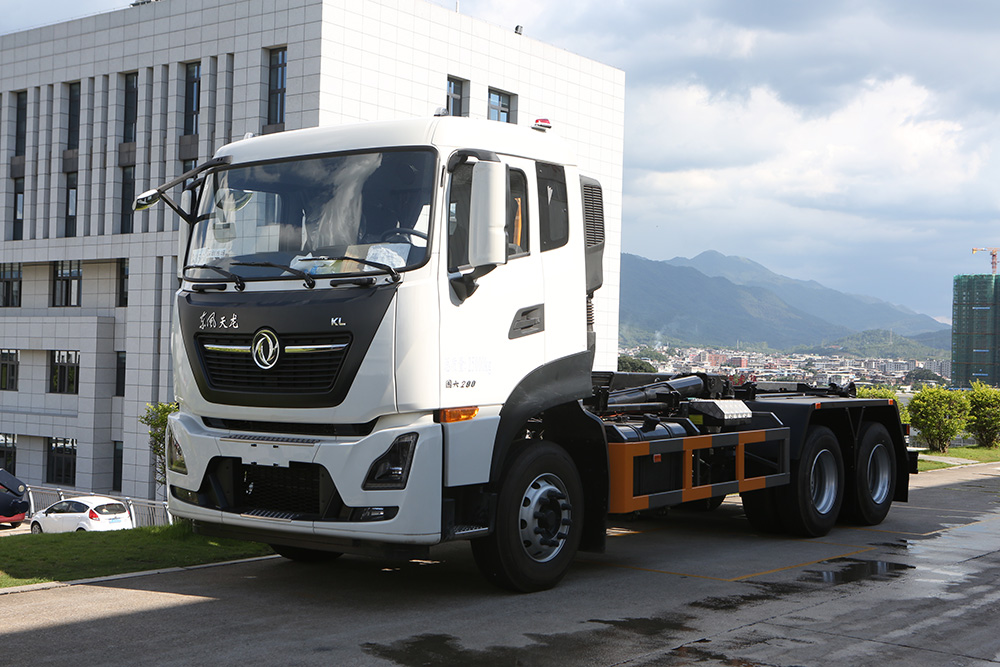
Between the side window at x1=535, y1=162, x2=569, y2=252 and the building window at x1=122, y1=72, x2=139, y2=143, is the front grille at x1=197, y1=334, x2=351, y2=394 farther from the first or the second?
the building window at x1=122, y1=72, x2=139, y2=143

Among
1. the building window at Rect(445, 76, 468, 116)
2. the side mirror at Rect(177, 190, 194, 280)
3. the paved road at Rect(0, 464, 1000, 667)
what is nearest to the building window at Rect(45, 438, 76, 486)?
the building window at Rect(445, 76, 468, 116)

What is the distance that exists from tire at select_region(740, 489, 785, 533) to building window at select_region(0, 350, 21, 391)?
1838 inches

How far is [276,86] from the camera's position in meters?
42.1

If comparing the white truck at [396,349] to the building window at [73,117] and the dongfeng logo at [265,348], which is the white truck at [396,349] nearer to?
the dongfeng logo at [265,348]

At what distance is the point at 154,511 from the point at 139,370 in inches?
725

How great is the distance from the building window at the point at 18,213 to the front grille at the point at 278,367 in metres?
49.3

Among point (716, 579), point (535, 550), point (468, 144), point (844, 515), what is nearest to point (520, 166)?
point (468, 144)

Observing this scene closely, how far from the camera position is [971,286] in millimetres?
117000

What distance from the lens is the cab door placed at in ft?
23.4

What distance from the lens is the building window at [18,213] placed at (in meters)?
51.7

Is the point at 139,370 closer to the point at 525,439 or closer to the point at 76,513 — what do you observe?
the point at 76,513

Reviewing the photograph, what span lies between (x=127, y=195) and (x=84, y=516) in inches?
915

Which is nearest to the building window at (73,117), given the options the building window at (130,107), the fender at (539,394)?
the building window at (130,107)

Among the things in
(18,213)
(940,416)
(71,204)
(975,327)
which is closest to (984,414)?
(940,416)
